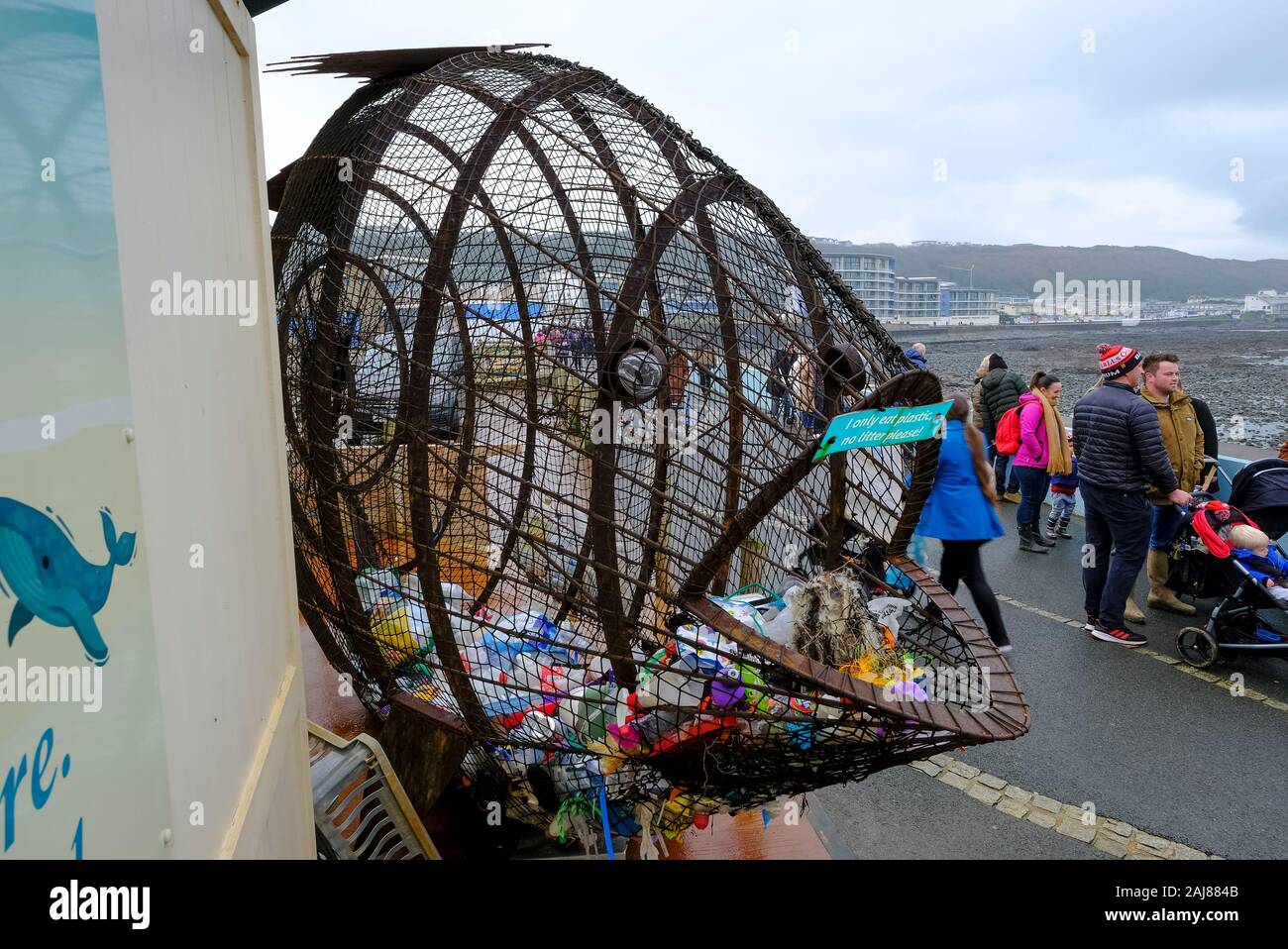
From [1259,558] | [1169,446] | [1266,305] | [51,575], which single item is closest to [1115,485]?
[1259,558]

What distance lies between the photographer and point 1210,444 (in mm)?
6371

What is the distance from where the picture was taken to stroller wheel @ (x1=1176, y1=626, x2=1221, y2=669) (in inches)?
201

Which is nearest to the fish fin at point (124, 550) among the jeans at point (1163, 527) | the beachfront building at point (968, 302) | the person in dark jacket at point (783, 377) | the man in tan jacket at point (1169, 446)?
the person in dark jacket at point (783, 377)

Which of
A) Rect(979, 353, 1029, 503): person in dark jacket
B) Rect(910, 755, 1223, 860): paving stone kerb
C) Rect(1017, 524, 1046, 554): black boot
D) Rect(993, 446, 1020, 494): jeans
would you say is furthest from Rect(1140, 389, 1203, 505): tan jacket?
Rect(993, 446, 1020, 494): jeans

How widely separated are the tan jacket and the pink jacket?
1.58 metres

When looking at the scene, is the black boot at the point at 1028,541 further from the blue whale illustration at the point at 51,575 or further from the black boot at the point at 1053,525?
the blue whale illustration at the point at 51,575

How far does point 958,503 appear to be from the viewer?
467 cm

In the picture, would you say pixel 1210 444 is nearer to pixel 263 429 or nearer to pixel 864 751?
pixel 864 751

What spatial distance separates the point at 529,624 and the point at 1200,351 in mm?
16311

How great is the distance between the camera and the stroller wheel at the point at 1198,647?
5098 mm

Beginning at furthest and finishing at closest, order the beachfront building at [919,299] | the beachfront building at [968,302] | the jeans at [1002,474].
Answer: the beachfront building at [968,302] → the beachfront building at [919,299] → the jeans at [1002,474]

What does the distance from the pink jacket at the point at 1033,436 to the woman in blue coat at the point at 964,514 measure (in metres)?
3.17

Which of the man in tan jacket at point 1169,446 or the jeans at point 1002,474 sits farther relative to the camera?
the jeans at point 1002,474

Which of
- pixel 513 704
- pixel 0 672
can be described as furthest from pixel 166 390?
pixel 513 704
